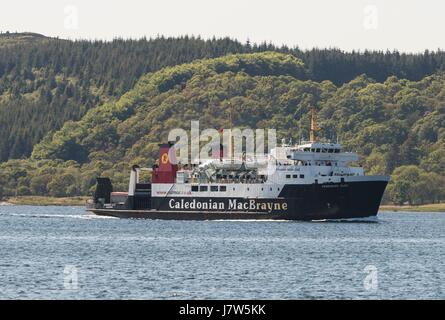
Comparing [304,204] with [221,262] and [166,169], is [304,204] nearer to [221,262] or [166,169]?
[166,169]

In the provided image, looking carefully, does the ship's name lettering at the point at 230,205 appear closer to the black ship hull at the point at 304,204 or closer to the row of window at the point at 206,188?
the black ship hull at the point at 304,204

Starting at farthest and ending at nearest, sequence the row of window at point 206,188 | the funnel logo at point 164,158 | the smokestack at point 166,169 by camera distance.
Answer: the funnel logo at point 164,158 → the smokestack at point 166,169 → the row of window at point 206,188

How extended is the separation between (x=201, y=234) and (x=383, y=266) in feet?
102

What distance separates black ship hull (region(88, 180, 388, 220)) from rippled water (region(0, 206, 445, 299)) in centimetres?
355

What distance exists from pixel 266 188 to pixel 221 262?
46.7 m

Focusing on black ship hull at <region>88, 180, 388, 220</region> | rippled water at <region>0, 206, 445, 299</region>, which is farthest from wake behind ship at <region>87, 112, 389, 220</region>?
rippled water at <region>0, 206, 445, 299</region>

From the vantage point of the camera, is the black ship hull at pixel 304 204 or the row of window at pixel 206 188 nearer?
the black ship hull at pixel 304 204

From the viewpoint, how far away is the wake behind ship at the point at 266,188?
116562mm

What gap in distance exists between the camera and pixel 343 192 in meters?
116

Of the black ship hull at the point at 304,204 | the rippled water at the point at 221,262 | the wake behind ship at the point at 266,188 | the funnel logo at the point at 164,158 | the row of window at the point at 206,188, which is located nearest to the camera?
the rippled water at the point at 221,262

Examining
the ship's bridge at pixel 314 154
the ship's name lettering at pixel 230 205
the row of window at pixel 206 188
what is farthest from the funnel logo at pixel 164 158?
the ship's bridge at pixel 314 154

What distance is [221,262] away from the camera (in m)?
71.8

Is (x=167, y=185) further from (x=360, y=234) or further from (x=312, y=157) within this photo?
(x=360, y=234)

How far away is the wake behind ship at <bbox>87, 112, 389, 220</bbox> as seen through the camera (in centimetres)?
11656
